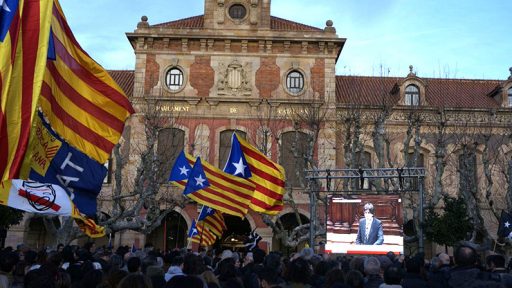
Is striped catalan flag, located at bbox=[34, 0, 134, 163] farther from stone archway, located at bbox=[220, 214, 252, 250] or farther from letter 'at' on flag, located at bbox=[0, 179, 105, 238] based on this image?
stone archway, located at bbox=[220, 214, 252, 250]

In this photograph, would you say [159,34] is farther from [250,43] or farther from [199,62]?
[250,43]

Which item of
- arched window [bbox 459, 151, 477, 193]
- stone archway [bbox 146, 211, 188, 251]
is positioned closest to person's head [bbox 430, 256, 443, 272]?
arched window [bbox 459, 151, 477, 193]

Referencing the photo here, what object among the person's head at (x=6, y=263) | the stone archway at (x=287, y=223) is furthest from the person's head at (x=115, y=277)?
the stone archway at (x=287, y=223)

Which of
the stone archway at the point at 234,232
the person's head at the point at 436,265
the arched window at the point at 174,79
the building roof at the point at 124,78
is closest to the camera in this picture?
the person's head at the point at 436,265

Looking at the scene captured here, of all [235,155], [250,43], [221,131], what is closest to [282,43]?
[250,43]

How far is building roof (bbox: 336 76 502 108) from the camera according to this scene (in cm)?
3112

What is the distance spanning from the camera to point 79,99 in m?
6.82

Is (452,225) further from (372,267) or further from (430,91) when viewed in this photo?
(372,267)

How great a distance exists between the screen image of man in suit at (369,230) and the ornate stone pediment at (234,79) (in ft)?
40.7

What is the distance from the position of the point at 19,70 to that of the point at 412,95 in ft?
92.4

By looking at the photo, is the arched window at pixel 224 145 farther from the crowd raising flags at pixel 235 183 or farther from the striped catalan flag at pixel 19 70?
the striped catalan flag at pixel 19 70

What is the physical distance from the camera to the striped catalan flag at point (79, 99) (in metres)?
6.48

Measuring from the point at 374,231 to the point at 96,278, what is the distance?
1325cm

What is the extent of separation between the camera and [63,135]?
661cm
